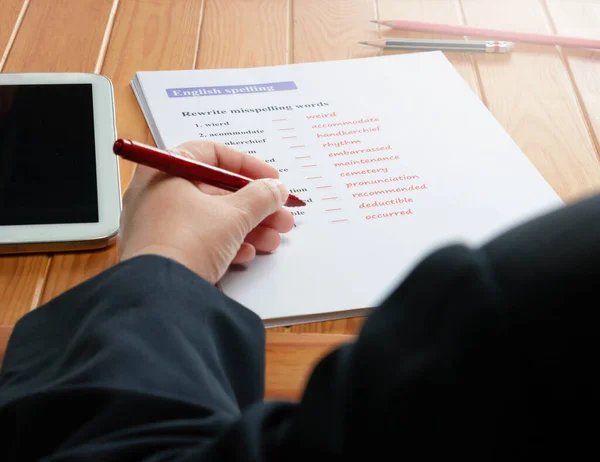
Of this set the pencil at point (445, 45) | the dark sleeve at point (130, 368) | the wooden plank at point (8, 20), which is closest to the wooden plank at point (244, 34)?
the pencil at point (445, 45)

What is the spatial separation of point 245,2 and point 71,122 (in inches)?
16.4

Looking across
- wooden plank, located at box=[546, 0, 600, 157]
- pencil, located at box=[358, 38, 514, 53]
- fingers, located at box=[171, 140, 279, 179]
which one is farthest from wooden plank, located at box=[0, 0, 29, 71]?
wooden plank, located at box=[546, 0, 600, 157]

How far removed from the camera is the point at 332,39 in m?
1.00

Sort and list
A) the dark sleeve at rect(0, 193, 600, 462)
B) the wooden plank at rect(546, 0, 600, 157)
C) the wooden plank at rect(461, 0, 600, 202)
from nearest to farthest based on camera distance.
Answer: the dark sleeve at rect(0, 193, 600, 462) < the wooden plank at rect(461, 0, 600, 202) < the wooden plank at rect(546, 0, 600, 157)

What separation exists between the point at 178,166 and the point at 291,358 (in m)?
0.19

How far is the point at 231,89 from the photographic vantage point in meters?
0.86

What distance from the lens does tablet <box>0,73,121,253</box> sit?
0.65 m

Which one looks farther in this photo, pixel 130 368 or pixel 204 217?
pixel 204 217

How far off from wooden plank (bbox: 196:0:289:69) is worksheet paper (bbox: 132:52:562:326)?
0.12 feet

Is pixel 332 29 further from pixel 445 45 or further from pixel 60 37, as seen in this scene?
pixel 60 37

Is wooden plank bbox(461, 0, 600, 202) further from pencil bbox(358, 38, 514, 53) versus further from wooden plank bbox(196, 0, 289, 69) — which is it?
wooden plank bbox(196, 0, 289, 69)

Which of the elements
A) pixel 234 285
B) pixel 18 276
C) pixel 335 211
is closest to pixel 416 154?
pixel 335 211

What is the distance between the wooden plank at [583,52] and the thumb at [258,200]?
0.41 m

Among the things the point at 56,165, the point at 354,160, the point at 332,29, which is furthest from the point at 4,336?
the point at 332,29
